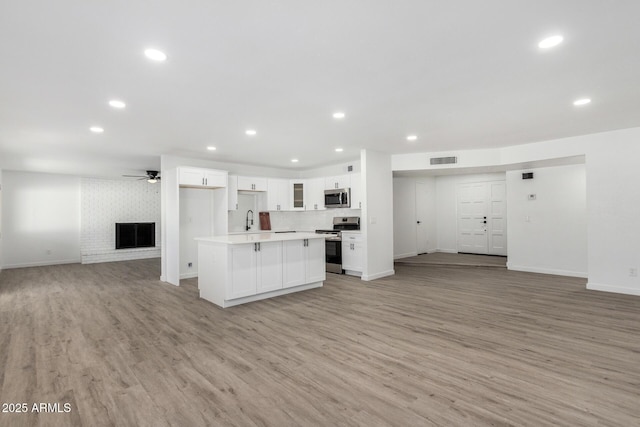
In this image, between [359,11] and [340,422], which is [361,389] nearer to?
[340,422]

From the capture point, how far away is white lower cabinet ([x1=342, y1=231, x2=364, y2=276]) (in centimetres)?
650

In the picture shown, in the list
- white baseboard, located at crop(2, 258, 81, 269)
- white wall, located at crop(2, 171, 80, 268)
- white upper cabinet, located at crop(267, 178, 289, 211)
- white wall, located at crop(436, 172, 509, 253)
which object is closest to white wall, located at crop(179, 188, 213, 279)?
white upper cabinet, located at crop(267, 178, 289, 211)

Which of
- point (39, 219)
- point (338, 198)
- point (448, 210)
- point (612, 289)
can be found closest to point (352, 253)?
point (338, 198)

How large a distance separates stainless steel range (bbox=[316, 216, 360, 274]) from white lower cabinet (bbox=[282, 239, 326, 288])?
→ 120cm

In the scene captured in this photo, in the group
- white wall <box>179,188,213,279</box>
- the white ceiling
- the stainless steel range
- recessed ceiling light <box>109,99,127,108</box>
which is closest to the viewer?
the white ceiling

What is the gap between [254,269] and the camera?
4.72m

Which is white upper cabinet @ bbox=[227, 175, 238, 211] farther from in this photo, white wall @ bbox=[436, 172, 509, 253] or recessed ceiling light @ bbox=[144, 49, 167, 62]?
white wall @ bbox=[436, 172, 509, 253]

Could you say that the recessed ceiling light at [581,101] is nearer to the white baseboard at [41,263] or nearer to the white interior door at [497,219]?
the white interior door at [497,219]

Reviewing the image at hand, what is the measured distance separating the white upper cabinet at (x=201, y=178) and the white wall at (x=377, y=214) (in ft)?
9.86

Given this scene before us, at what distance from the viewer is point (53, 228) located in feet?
29.1

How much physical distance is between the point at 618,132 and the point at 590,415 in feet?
16.5

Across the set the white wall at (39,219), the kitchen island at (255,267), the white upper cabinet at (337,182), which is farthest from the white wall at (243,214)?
the white wall at (39,219)

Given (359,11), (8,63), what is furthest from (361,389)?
(8,63)

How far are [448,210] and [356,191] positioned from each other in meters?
4.45
